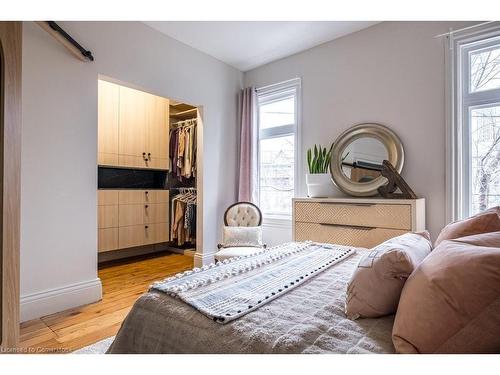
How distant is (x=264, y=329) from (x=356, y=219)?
203 cm

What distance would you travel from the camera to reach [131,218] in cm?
403

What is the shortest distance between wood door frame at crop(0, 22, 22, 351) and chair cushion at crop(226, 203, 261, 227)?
2.25 m

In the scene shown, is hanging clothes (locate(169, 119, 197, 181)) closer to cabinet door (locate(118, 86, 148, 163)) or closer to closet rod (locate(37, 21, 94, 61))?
cabinet door (locate(118, 86, 148, 163))

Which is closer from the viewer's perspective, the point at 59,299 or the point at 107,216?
the point at 59,299

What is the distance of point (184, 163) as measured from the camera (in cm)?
437

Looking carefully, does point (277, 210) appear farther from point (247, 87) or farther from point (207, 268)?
point (207, 268)

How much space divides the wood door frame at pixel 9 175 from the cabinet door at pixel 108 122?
245 centimetres

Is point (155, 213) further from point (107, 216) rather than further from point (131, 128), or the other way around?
point (131, 128)

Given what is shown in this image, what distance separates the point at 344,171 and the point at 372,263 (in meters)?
2.20

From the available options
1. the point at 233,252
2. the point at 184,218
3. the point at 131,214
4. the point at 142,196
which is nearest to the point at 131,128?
the point at 142,196

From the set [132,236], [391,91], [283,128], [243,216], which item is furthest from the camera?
[132,236]

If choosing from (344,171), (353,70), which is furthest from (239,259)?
(353,70)

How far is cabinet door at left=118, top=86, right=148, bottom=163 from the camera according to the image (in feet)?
12.9

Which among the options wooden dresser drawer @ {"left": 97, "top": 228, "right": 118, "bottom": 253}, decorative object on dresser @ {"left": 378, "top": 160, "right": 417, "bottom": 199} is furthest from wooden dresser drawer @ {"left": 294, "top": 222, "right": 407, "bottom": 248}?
wooden dresser drawer @ {"left": 97, "top": 228, "right": 118, "bottom": 253}
